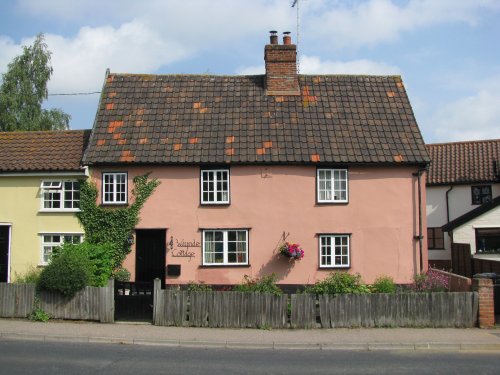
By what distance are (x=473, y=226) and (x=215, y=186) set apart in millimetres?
15462

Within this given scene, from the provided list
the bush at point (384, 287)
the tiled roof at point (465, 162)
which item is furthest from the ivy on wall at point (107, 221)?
the tiled roof at point (465, 162)

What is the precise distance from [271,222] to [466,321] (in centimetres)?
764

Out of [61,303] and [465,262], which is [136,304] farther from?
[465,262]

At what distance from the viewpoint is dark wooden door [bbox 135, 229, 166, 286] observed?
1981 cm

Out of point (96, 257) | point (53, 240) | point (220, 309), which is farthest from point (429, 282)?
point (53, 240)

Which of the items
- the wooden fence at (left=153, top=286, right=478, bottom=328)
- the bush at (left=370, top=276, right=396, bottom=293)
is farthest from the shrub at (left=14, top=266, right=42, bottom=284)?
the bush at (left=370, top=276, right=396, bottom=293)

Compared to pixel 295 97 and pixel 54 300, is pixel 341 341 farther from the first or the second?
pixel 295 97

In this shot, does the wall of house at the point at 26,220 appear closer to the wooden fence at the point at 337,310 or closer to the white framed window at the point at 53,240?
the white framed window at the point at 53,240

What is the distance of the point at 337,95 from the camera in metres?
22.8

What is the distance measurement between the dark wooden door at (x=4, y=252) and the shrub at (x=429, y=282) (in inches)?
559

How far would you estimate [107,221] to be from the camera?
19688 mm

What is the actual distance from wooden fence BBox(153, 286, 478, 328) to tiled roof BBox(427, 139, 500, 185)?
67.1ft

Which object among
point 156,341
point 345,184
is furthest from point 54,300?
point 345,184

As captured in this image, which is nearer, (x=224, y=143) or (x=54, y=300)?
(x=54, y=300)
